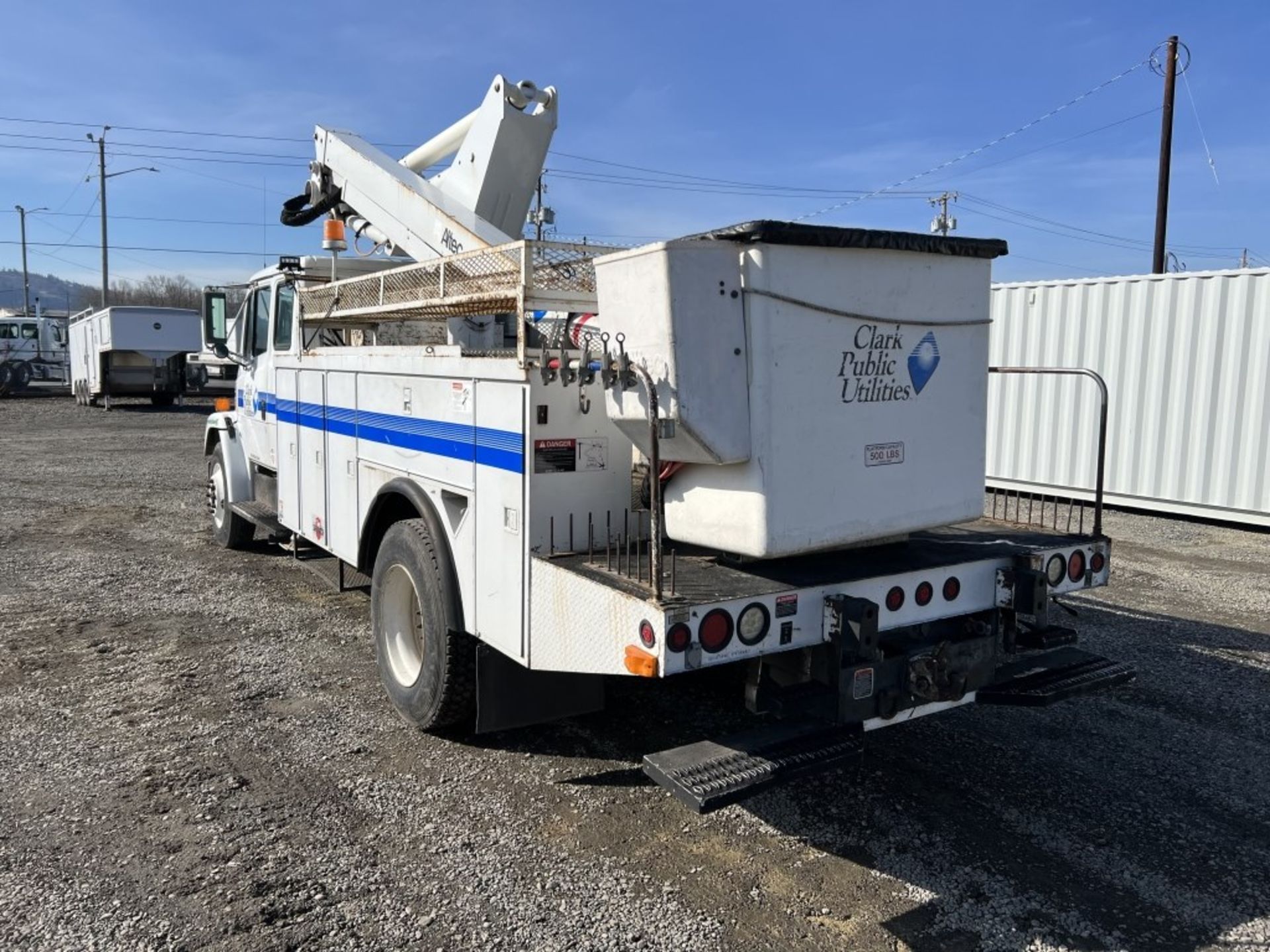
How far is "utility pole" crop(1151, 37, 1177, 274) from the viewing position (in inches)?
722

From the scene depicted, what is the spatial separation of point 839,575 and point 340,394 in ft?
11.1

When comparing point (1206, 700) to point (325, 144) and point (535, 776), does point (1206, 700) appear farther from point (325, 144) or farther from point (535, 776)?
point (325, 144)

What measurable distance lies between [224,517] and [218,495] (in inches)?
9.1

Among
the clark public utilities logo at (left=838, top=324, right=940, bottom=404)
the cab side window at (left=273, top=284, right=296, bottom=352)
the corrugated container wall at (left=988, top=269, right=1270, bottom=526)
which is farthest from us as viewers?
the corrugated container wall at (left=988, top=269, right=1270, bottom=526)

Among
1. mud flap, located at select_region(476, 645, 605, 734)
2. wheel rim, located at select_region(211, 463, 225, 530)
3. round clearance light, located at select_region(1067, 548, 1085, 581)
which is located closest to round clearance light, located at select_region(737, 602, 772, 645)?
mud flap, located at select_region(476, 645, 605, 734)

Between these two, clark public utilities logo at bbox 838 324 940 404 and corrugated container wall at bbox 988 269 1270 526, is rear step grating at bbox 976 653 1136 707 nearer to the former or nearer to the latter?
clark public utilities logo at bbox 838 324 940 404

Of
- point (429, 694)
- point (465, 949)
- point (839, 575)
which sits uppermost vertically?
point (839, 575)

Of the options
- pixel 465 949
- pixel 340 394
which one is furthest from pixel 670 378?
pixel 340 394

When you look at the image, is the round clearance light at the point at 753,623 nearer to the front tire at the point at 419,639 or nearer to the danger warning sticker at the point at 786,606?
the danger warning sticker at the point at 786,606

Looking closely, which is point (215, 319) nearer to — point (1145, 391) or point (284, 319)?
point (284, 319)

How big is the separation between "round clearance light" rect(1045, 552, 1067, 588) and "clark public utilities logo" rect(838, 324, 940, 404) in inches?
39.4

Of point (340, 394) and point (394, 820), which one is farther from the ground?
point (340, 394)

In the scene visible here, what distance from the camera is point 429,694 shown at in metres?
4.48

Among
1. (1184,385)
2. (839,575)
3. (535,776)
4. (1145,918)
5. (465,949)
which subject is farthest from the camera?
(1184,385)
